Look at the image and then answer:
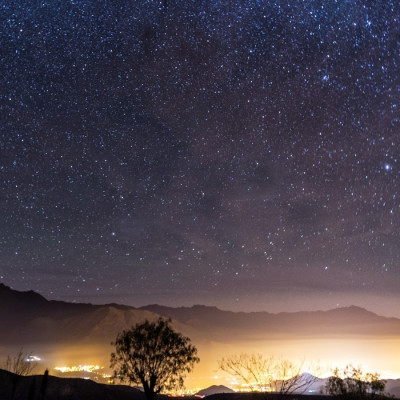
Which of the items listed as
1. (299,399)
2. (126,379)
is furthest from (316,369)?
(299,399)

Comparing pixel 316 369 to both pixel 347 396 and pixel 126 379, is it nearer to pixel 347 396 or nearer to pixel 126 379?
pixel 347 396

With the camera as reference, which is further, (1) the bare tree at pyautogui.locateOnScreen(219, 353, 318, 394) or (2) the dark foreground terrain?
(2) the dark foreground terrain

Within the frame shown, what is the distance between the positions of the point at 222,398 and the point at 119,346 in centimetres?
1821

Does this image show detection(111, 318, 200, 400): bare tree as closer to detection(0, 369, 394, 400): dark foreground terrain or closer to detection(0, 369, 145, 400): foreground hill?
detection(0, 369, 394, 400): dark foreground terrain

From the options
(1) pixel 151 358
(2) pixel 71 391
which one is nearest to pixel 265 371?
(1) pixel 151 358

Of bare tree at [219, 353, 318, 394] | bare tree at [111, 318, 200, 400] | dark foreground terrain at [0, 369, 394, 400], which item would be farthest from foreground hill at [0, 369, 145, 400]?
bare tree at [219, 353, 318, 394]

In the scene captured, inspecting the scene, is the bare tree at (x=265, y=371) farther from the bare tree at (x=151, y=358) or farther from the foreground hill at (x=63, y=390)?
the foreground hill at (x=63, y=390)

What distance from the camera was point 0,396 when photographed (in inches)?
1577

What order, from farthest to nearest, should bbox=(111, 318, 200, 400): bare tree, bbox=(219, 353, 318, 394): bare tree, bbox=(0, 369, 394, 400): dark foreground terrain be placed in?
bbox=(0, 369, 394, 400): dark foreground terrain < bbox=(111, 318, 200, 400): bare tree < bbox=(219, 353, 318, 394): bare tree

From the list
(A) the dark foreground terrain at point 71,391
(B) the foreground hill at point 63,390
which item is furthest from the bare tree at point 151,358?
(B) the foreground hill at point 63,390

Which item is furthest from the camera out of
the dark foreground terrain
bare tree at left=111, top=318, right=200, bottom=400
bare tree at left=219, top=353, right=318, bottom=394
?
the dark foreground terrain

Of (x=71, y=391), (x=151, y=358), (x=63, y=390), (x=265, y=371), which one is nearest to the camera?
(x=265, y=371)

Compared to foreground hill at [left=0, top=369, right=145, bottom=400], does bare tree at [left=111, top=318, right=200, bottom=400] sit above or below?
above

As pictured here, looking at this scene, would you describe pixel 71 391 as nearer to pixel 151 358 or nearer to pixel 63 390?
pixel 63 390
